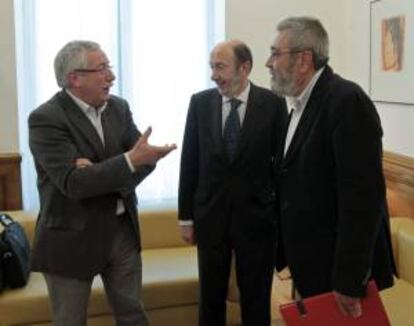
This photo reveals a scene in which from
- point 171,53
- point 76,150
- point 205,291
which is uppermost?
point 171,53

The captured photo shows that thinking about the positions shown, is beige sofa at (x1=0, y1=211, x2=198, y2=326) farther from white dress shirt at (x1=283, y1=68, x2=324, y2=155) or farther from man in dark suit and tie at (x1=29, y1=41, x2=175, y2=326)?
white dress shirt at (x1=283, y1=68, x2=324, y2=155)

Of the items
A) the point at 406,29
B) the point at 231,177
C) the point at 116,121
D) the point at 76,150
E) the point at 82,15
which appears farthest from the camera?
the point at 82,15

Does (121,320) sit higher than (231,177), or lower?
lower

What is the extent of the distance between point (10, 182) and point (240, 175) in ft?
6.17

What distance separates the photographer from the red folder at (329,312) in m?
1.65

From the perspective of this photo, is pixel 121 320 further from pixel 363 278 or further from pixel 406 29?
pixel 406 29

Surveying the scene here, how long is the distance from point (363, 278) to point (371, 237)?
0.12m

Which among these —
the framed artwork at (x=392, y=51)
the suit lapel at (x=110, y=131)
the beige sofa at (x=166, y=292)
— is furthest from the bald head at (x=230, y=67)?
the framed artwork at (x=392, y=51)

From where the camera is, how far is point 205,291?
261 cm

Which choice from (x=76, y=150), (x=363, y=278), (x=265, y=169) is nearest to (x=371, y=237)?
(x=363, y=278)

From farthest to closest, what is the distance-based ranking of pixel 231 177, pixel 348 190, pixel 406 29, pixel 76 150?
pixel 406 29
pixel 231 177
pixel 76 150
pixel 348 190

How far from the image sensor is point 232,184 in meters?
2.47

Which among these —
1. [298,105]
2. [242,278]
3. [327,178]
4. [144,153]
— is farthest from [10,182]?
[327,178]

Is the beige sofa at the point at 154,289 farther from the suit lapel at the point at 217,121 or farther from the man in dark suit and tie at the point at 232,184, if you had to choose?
the suit lapel at the point at 217,121
